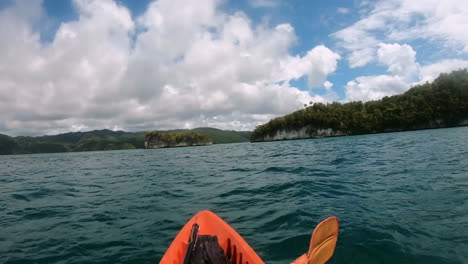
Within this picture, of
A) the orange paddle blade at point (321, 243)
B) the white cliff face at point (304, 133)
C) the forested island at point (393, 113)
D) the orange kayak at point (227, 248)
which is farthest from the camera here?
the white cliff face at point (304, 133)

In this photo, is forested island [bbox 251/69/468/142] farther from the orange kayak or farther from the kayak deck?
the kayak deck

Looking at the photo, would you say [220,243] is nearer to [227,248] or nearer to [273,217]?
[227,248]

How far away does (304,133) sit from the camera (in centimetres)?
13938

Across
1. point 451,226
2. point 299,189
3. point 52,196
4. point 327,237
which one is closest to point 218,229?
point 327,237

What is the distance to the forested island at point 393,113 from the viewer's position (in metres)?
101

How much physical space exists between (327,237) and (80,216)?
293 inches

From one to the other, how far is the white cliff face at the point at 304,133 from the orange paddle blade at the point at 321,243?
13340cm

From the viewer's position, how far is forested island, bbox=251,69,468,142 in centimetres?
10094

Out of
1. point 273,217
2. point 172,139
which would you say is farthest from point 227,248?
point 172,139

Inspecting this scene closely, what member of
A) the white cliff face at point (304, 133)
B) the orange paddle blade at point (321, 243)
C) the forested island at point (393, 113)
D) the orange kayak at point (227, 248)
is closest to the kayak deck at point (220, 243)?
the orange kayak at point (227, 248)

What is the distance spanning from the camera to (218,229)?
4316 millimetres

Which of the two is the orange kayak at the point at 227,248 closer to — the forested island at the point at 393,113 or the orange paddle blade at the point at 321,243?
the orange paddle blade at the point at 321,243

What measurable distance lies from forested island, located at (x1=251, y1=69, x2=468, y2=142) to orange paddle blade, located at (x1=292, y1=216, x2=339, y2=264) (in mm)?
128536

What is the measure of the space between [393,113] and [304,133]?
4593cm
